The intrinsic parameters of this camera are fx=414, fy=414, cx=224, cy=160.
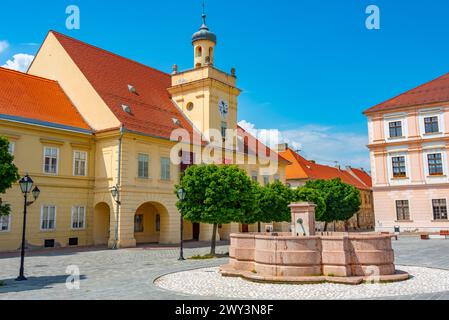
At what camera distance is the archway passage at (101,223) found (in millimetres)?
28109

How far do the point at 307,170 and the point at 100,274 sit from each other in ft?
163

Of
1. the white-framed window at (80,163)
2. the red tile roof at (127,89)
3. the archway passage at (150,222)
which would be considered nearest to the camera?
the white-framed window at (80,163)

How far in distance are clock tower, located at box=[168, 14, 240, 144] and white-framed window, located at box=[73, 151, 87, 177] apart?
10570 mm

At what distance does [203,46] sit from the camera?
38281 millimetres

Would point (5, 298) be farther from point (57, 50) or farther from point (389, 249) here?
point (57, 50)

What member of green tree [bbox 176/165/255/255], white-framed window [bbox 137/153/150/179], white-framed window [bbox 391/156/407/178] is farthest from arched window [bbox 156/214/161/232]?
white-framed window [bbox 391/156/407/178]

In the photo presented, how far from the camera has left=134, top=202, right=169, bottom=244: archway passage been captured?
29.9 metres

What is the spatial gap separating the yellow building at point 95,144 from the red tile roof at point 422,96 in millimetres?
16886

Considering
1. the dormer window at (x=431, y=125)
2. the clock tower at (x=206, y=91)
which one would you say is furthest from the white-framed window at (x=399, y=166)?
the clock tower at (x=206, y=91)

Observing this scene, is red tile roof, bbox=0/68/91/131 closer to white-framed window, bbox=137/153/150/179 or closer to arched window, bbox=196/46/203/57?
white-framed window, bbox=137/153/150/179

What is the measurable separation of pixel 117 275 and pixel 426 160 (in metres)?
32.6

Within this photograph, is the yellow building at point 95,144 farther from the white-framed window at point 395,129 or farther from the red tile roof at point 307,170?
the red tile roof at point 307,170

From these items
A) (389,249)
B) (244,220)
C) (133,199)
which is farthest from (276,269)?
(133,199)

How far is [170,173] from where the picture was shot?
30.5 m
